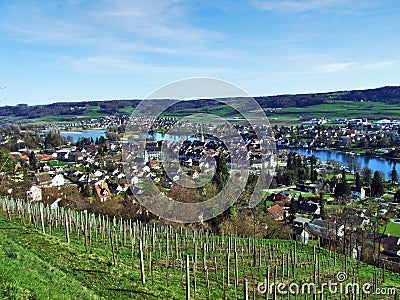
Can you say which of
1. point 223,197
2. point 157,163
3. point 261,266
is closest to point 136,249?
point 261,266

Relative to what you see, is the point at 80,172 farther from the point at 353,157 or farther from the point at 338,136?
the point at 338,136

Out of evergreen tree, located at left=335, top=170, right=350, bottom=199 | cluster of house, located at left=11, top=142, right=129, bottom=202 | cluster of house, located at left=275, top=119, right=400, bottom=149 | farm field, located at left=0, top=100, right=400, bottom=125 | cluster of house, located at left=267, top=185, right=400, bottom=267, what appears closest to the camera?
cluster of house, located at left=267, top=185, right=400, bottom=267

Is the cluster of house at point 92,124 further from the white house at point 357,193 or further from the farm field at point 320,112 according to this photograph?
the white house at point 357,193

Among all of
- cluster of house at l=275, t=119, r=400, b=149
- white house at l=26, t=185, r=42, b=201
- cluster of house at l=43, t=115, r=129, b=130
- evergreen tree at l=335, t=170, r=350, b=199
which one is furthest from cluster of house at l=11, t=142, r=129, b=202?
cluster of house at l=43, t=115, r=129, b=130

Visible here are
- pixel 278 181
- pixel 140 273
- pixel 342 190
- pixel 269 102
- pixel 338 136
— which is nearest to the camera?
pixel 140 273

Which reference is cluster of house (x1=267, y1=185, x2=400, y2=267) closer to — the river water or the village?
the village

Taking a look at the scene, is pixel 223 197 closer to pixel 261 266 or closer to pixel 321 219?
pixel 261 266

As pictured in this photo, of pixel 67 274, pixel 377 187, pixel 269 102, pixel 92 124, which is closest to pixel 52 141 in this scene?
pixel 92 124

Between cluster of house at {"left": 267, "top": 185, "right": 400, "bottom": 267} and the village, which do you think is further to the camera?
the village
